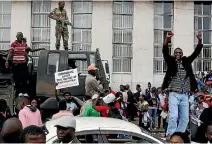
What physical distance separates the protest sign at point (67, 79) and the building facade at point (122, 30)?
12917 mm

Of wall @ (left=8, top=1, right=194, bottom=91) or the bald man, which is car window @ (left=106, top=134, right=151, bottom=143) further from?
wall @ (left=8, top=1, right=194, bottom=91)

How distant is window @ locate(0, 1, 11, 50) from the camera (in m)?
25.0

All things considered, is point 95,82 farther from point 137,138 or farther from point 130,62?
point 130,62

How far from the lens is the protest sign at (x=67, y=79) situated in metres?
11.5

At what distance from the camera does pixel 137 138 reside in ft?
22.9

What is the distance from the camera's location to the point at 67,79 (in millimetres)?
11547

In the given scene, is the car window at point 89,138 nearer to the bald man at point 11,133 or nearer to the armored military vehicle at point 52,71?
the bald man at point 11,133

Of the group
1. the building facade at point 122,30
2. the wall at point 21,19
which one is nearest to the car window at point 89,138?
the building facade at point 122,30

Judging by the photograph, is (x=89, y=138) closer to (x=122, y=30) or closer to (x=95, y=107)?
(x=95, y=107)

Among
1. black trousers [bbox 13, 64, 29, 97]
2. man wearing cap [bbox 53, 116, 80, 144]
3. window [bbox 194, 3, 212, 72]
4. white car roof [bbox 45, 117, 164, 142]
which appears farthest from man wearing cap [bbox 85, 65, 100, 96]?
window [bbox 194, 3, 212, 72]

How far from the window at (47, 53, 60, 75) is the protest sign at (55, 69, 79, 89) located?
125cm

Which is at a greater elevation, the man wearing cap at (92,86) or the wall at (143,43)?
the wall at (143,43)

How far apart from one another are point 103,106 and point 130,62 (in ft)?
49.7

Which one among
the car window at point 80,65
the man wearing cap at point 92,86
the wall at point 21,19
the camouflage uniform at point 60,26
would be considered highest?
the wall at point 21,19
